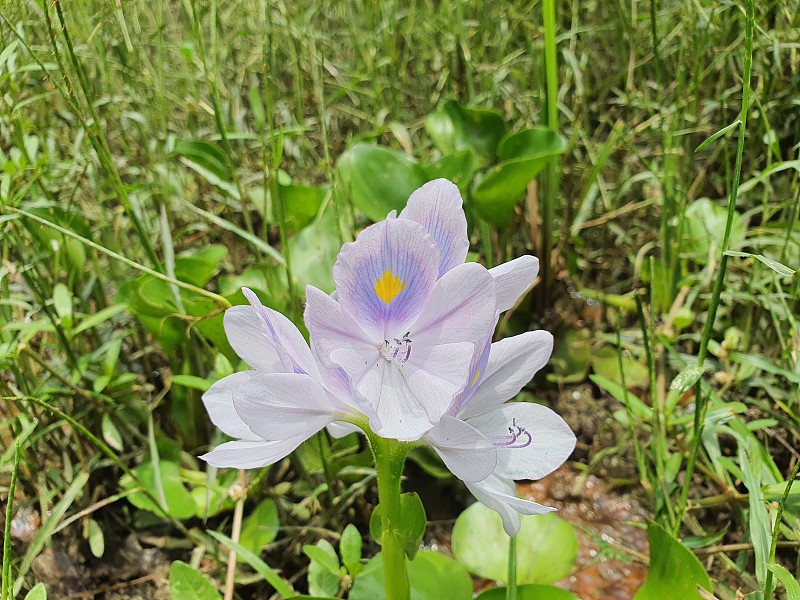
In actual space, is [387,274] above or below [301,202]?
above

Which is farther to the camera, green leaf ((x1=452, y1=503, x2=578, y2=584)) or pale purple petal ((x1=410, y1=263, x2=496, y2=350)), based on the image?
green leaf ((x1=452, y1=503, x2=578, y2=584))

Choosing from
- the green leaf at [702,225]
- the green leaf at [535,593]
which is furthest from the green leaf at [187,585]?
the green leaf at [702,225]

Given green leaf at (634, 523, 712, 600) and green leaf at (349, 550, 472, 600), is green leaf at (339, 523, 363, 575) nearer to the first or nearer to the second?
green leaf at (349, 550, 472, 600)

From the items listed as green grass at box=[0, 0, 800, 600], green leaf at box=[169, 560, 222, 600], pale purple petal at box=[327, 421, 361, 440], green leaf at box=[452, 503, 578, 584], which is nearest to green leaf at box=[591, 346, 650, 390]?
green grass at box=[0, 0, 800, 600]

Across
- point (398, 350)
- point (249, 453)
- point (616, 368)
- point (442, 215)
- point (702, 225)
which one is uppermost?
point (442, 215)

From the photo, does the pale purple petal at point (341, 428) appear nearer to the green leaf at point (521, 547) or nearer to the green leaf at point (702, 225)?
the green leaf at point (521, 547)

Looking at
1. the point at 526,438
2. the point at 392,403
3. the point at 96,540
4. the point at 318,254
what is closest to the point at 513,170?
the point at 318,254

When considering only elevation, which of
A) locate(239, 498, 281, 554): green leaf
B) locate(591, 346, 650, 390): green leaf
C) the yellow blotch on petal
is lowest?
locate(591, 346, 650, 390): green leaf

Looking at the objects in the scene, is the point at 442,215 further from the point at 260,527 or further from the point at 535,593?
the point at 260,527
